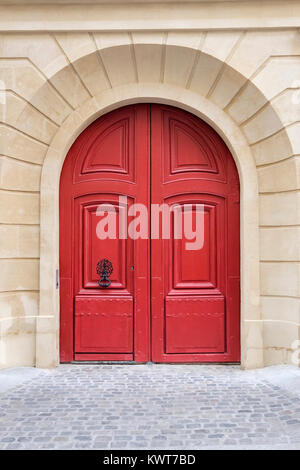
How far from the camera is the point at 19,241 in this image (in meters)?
5.04

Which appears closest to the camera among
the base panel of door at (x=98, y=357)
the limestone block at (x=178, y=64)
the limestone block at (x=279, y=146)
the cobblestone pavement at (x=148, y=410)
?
the cobblestone pavement at (x=148, y=410)

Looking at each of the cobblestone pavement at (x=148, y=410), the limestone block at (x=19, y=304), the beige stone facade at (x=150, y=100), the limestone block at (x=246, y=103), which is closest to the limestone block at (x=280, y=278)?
the beige stone facade at (x=150, y=100)

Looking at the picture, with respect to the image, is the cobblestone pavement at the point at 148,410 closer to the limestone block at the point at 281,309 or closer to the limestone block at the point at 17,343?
the limestone block at the point at 17,343

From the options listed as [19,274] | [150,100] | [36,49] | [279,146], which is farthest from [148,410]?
[36,49]

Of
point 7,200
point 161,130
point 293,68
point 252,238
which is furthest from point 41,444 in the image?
point 293,68

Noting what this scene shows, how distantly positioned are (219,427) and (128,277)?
7.66 feet

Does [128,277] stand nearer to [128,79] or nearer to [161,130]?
[161,130]

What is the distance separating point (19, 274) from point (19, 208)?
81cm

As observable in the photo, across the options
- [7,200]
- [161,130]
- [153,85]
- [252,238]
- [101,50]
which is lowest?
[252,238]

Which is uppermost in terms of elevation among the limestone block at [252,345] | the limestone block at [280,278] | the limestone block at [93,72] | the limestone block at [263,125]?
the limestone block at [93,72]

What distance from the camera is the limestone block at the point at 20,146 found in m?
4.88

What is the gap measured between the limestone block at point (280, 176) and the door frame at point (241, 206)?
104 millimetres

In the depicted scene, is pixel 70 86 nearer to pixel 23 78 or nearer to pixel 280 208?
pixel 23 78

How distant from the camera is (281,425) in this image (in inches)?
133
